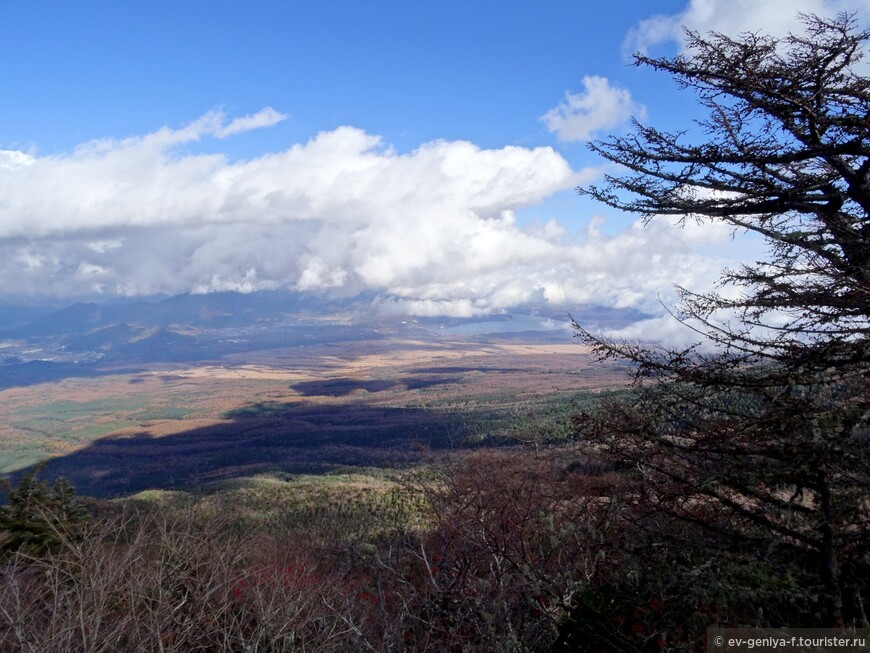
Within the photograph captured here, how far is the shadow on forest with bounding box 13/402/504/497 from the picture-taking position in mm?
60969

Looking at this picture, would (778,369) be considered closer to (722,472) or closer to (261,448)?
(722,472)

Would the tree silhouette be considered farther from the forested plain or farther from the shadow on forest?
the shadow on forest

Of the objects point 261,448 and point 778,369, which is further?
point 261,448

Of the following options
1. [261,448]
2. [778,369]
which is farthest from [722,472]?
[261,448]

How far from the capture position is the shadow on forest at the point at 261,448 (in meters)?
61.0

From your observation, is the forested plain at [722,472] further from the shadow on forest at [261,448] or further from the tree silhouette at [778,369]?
the shadow on forest at [261,448]

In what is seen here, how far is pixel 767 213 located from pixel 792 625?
4372 millimetres

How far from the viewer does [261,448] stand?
2987 inches

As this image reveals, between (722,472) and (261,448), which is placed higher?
(722,472)

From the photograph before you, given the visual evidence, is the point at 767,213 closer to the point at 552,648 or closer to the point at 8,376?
the point at 552,648

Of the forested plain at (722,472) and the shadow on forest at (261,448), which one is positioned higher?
the forested plain at (722,472)

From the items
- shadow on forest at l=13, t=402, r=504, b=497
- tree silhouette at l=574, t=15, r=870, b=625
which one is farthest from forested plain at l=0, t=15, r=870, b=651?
shadow on forest at l=13, t=402, r=504, b=497

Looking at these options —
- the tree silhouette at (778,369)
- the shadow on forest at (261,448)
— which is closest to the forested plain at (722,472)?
the tree silhouette at (778,369)

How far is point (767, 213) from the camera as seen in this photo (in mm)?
5988
